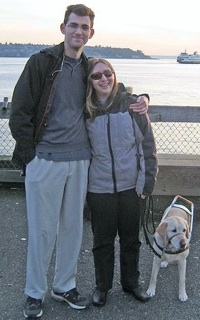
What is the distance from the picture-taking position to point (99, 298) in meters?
3.73

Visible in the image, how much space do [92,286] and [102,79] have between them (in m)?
1.80

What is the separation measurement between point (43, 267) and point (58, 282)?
274 millimetres

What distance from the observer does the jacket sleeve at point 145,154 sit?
139 inches

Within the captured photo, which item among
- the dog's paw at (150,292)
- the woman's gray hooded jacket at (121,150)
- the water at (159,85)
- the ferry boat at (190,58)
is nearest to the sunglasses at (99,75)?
the woman's gray hooded jacket at (121,150)

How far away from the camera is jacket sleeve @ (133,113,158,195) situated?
3525 mm

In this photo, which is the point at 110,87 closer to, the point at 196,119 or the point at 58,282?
the point at 58,282

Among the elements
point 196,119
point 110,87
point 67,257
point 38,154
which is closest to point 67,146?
point 38,154

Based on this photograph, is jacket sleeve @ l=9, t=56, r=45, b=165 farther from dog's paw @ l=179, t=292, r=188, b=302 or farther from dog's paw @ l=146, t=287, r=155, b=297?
dog's paw @ l=179, t=292, r=188, b=302

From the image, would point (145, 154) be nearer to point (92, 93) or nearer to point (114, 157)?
point (114, 157)

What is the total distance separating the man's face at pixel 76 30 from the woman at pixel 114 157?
22 centimetres

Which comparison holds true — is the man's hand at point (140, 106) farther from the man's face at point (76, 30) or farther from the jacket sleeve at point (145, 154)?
the man's face at point (76, 30)

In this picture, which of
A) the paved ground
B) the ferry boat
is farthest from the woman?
the ferry boat

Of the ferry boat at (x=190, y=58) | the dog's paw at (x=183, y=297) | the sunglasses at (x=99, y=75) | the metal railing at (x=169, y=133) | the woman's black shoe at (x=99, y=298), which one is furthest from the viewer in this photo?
the ferry boat at (x=190, y=58)

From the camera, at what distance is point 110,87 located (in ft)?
11.5
